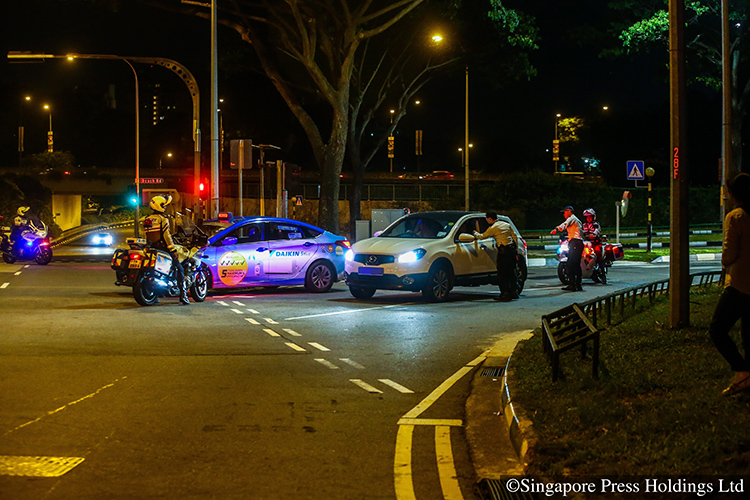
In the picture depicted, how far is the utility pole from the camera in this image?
10055mm

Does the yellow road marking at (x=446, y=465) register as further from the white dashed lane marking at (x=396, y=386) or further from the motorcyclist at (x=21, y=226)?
the motorcyclist at (x=21, y=226)

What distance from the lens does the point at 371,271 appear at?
1673 cm

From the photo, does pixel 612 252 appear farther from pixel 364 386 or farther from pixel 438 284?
pixel 364 386

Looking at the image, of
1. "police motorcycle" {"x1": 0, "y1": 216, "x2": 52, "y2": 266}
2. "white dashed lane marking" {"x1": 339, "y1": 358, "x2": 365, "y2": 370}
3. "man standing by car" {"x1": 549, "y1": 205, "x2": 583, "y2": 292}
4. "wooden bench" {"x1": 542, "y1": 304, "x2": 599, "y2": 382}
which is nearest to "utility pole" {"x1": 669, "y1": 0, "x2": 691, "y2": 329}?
"wooden bench" {"x1": 542, "y1": 304, "x2": 599, "y2": 382}

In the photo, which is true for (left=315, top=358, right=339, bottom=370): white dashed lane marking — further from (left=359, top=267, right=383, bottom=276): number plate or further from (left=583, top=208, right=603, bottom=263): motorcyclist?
(left=583, top=208, right=603, bottom=263): motorcyclist

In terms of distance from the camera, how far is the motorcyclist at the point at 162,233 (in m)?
15.7

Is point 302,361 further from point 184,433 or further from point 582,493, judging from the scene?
point 582,493

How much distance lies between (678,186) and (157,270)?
920 cm

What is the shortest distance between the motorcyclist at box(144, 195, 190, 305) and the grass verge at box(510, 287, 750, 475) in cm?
786

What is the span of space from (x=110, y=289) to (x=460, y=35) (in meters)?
21.7

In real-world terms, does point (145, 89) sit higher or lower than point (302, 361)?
higher

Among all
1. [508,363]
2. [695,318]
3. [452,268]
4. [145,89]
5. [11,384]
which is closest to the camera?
[11,384]

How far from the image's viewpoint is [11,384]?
8711 millimetres

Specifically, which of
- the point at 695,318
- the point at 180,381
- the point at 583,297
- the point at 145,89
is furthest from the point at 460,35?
the point at 145,89
